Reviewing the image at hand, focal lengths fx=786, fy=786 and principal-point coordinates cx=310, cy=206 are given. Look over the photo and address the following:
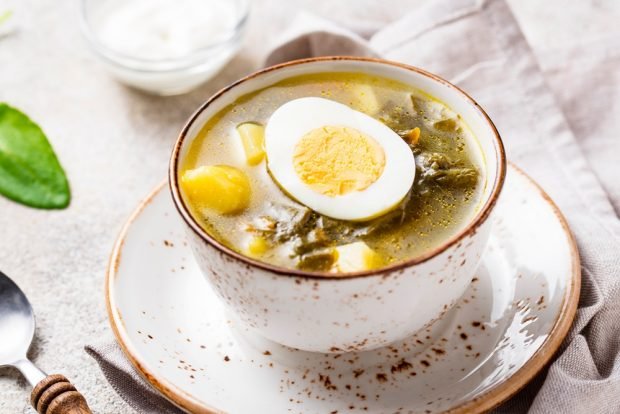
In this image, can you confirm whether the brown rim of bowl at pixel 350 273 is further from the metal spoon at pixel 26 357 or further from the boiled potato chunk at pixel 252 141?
the metal spoon at pixel 26 357

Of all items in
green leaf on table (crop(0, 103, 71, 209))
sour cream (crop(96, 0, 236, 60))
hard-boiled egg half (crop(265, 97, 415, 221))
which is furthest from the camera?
sour cream (crop(96, 0, 236, 60))

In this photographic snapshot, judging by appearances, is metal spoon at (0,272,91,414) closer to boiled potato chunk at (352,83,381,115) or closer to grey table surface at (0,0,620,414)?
grey table surface at (0,0,620,414)

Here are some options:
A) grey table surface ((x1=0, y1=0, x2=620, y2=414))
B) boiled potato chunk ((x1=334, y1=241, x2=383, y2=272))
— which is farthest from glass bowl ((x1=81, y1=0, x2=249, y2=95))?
boiled potato chunk ((x1=334, y1=241, x2=383, y2=272))

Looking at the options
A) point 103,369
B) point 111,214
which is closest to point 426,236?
point 103,369

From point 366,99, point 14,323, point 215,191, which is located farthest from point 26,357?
point 366,99

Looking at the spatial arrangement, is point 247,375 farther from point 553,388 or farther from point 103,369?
point 553,388

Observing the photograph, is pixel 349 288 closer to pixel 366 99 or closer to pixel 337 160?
pixel 337 160

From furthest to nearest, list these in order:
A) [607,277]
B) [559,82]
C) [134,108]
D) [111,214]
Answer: [134,108]
[559,82]
[111,214]
[607,277]

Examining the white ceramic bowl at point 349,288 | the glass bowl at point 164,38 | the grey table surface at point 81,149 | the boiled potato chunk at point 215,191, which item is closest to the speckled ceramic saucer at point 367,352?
the white ceramic bowl at point 349,288
